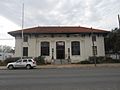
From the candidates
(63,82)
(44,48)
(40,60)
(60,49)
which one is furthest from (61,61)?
(63,82)

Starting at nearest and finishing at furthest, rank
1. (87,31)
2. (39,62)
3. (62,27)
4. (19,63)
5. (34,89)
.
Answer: (34,89), (19,63), (39,62), (87,31), (62,27)

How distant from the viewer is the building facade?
4891cm

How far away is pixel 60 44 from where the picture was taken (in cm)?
4925

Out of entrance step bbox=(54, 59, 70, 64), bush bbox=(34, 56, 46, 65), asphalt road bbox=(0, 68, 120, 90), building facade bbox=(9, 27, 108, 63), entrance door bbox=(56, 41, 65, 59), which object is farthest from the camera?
entrance door bbox=(56, 41, 65, 59)

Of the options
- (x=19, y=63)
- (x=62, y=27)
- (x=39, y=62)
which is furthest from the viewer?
(x=62, y=27)

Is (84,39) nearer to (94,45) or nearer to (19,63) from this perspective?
(94,45)

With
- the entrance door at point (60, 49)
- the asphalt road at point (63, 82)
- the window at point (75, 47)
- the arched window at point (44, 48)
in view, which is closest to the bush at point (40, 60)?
the arched window at point (44, 48)

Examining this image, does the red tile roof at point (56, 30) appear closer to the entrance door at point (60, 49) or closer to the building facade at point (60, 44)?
the building facade at point (60, 44)

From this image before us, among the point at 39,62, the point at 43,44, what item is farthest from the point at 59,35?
→ the point at 39,62

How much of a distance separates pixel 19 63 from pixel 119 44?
21541 mm

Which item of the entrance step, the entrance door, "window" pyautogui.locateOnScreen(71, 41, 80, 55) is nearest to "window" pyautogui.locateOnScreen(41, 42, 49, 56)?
the entrance door

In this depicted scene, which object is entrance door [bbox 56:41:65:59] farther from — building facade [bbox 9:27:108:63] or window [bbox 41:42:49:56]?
window [bbox 41:42:49:56]

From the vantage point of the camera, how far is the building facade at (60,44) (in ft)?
160

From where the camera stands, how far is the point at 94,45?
163 ft
